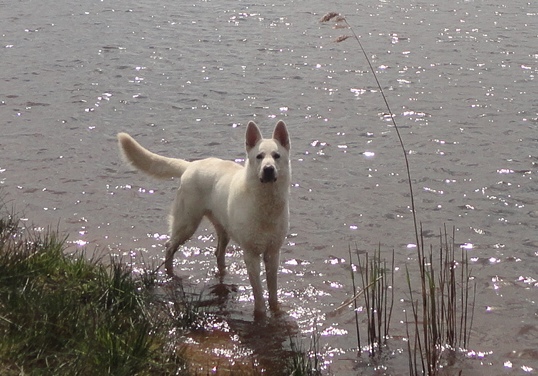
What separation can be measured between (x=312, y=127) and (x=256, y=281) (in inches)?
222

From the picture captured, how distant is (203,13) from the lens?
66.4 feet

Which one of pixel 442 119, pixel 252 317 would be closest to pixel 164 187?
pixel 252 317

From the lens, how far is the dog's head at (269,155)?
7.06 metres

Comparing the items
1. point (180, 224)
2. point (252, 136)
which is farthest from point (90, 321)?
point (180, 224)

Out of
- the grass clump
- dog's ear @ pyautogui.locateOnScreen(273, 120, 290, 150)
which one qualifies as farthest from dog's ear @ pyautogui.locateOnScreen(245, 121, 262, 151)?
the grass clump

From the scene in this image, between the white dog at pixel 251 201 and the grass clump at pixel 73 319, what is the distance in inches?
39.9

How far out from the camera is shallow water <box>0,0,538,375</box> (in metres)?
8.30

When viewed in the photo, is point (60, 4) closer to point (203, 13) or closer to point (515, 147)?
point (203, 13)

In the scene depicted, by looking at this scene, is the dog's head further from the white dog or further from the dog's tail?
the dog's tail

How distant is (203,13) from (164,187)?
10.3 m

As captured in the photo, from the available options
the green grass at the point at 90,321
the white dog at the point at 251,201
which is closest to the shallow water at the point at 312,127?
the white dog at the point at 251,201

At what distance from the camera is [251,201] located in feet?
23.8

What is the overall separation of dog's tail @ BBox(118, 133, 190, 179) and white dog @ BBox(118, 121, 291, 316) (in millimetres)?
262

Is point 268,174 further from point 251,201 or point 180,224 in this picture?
point 180,224
